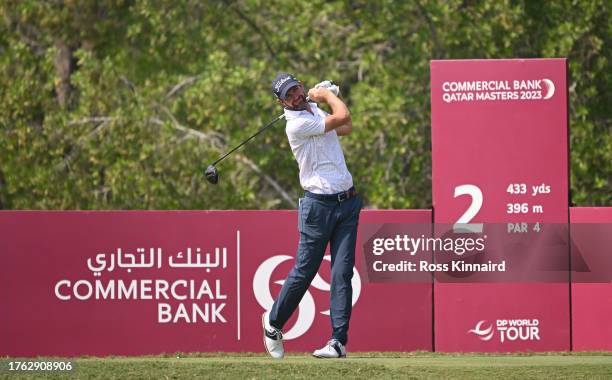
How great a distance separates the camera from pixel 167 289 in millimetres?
10383

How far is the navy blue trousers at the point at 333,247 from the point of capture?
8719mm

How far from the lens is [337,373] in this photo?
315 inches

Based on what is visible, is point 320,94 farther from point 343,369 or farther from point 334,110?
point 343,369

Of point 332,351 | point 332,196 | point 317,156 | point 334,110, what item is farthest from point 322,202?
point 332,351

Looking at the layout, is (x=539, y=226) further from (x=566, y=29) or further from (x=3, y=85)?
(x=3, y=85)

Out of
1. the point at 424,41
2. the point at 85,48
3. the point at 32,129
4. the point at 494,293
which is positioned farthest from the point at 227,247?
the point at 85,48

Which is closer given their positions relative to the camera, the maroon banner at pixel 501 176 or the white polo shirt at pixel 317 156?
the white polo shirt at pixel 317 156

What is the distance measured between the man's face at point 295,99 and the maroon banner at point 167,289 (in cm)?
178

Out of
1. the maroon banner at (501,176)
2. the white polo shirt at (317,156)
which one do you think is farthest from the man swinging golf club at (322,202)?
the maroon banner at (501,176)

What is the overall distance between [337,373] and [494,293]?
2.62 meters

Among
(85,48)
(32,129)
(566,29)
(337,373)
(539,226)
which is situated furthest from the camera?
(85,48)

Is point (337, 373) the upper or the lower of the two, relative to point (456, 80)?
lower

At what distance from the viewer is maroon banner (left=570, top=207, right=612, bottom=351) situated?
10156 millimetres

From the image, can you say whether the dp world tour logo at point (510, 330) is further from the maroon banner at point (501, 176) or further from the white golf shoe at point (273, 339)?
the white golf shoe at point (273, 339)
